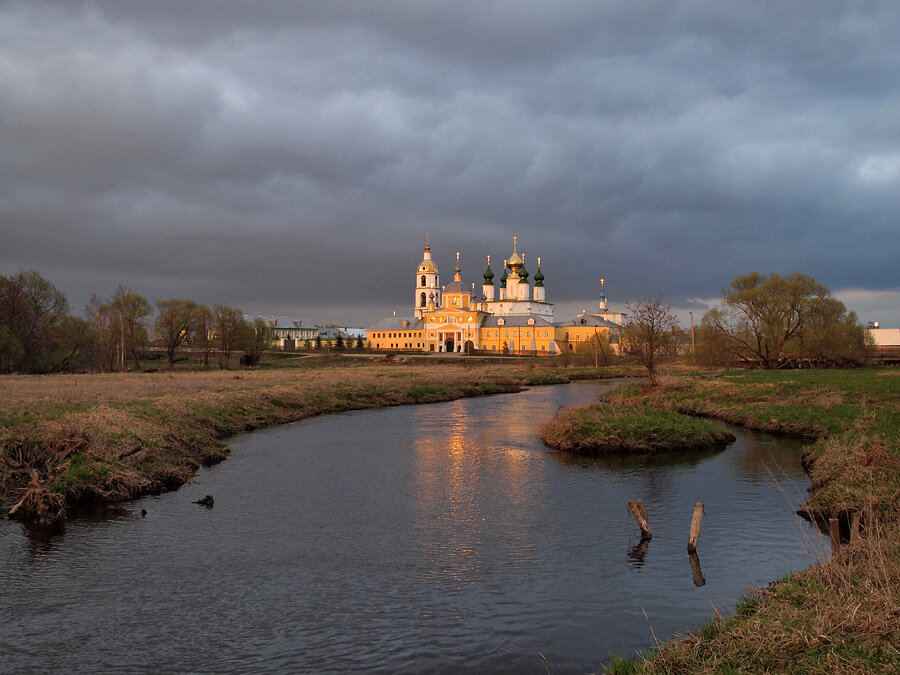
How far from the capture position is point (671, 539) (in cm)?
1302

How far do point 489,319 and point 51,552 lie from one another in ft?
407

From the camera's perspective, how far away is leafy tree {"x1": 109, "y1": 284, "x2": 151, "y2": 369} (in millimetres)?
66750

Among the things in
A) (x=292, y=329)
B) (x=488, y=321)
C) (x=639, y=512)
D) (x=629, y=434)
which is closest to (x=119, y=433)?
(x=639, y=512)

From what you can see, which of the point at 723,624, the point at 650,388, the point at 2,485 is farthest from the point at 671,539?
the point at 650,388

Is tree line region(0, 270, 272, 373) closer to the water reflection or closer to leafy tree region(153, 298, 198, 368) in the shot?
leafy tree region(153, 298, 198, 368)

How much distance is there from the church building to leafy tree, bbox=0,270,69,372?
72.7 metres

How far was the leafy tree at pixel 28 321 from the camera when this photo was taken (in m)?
47.6

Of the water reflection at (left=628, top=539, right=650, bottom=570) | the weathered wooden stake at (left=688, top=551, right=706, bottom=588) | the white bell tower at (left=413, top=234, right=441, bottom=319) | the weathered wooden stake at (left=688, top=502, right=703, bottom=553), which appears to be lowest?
the weathered wooden stake at (left=688, top=551, right=706, bottom=588)

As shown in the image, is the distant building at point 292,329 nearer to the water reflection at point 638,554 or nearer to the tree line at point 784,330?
the tree line at point 784,330

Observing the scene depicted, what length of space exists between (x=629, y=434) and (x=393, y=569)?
13132 millimetres

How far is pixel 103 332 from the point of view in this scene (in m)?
63.7

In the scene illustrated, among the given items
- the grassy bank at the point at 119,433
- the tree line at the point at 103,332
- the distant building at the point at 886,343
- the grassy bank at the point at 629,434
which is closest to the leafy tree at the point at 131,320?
the tree line at the point at 103,332

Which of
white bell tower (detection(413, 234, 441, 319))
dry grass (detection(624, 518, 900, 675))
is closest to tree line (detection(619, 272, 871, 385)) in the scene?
dry grass (detection(624, 518, 900, 675))

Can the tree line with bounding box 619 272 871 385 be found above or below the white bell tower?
below
